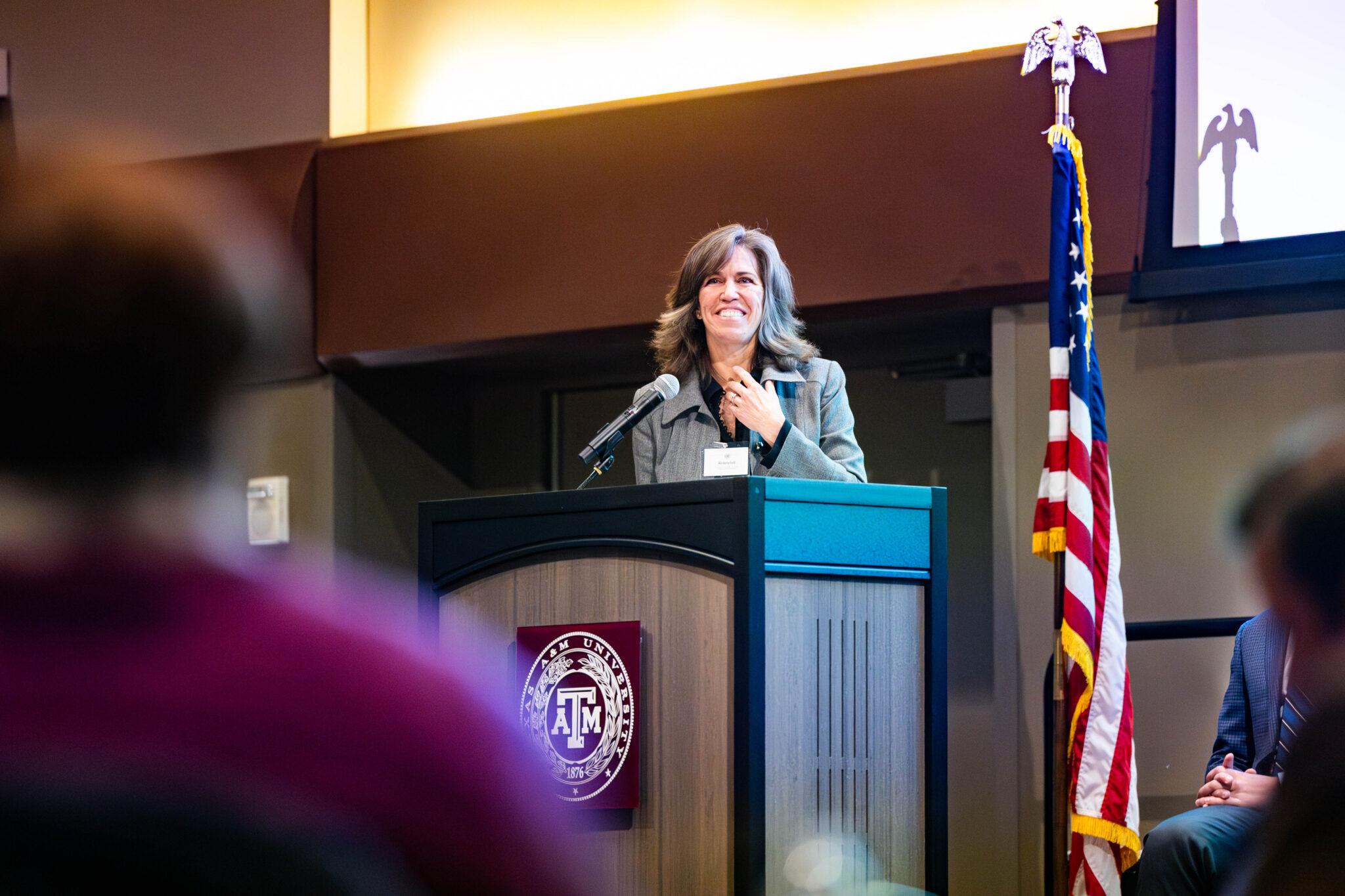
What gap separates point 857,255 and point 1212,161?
3.42 feet

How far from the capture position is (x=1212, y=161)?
4.06m

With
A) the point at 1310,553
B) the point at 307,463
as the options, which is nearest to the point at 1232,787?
the point at 1310,553

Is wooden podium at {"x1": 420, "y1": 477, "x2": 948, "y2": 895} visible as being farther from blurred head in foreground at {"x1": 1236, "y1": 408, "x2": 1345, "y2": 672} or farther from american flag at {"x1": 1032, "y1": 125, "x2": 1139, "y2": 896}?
blurred head in foreground at {"x1": 1236, "y1": 408, "x2": 1345, "y2": 672}

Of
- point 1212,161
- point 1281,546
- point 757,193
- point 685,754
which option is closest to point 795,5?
point 757,193

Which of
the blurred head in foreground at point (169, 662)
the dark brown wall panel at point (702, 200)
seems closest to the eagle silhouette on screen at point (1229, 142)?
the dark brown wall panel at point (702, 200)

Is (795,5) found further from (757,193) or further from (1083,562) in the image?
(1083,562)

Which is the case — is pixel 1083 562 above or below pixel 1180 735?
above

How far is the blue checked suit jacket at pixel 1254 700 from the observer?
2.99 meters

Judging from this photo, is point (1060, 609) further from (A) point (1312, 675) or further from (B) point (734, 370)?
(A) point (1312, 675)

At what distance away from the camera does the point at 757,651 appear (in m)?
2.55

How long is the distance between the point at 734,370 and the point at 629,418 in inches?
13.6

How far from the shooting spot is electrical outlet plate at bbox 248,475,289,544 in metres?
5.35

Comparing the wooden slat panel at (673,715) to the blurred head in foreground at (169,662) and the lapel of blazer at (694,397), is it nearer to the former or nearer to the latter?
the lapel of blazer at (694,397)

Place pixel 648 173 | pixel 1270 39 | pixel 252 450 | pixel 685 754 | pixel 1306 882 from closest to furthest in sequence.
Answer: pixel 1306 882, pixel 252 450, pixel 685 754, pixel 1270 39, pixel 648 173
